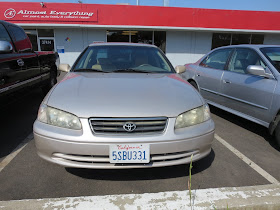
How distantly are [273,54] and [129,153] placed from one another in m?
3.12

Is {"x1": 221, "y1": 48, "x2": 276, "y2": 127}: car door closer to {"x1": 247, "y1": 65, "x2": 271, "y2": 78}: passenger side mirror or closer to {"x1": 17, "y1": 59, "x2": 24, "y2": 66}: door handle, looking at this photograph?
{"x1": 247, "y1": 65, "x2": 271, "y2": 78}: passenger side mirror

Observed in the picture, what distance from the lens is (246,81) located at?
3662mm

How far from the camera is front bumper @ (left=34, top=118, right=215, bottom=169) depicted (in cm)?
189

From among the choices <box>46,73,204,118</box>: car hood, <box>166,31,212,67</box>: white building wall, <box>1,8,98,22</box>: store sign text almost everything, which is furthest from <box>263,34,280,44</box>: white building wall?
<box>46,73,204,118</box>: car hood

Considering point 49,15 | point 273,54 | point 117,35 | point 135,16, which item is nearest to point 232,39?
point 135,16

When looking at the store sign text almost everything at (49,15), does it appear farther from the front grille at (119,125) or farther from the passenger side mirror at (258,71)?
the front grille at (119,125)

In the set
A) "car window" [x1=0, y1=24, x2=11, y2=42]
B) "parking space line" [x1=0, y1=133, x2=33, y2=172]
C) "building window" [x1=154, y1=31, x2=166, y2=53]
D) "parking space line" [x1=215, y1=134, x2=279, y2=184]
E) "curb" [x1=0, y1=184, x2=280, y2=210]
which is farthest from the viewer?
"building window" [x1=154, y1=31, x2=166, y2=53]

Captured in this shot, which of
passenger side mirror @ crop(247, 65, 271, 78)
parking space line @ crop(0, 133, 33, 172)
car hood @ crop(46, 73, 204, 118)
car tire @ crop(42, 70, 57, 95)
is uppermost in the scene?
passenger side mirror @ crop(247, 65, 271, 78)

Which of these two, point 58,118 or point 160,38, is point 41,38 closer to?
point 160,38

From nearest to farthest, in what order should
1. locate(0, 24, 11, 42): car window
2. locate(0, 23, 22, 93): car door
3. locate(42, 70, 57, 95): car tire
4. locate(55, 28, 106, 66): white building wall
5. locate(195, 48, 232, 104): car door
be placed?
locate(0, 23, 22, 93): car door < locate(0, 24, 11, 42): car window < locate(195, 48, 232, 104): car door < locate(42, 70, 57, 95): car tire < locate(55, 28, 106, 66): white building wall

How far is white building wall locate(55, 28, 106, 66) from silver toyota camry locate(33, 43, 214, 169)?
500 inches

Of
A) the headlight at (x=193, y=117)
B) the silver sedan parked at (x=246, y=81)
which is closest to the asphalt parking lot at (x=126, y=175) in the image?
the silver sedan parked at (x=246, y=81)

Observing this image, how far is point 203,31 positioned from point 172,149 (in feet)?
46.7

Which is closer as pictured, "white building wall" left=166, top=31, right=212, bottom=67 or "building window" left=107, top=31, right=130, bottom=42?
"building window" left=107, top=31, right=130, bottom=42
